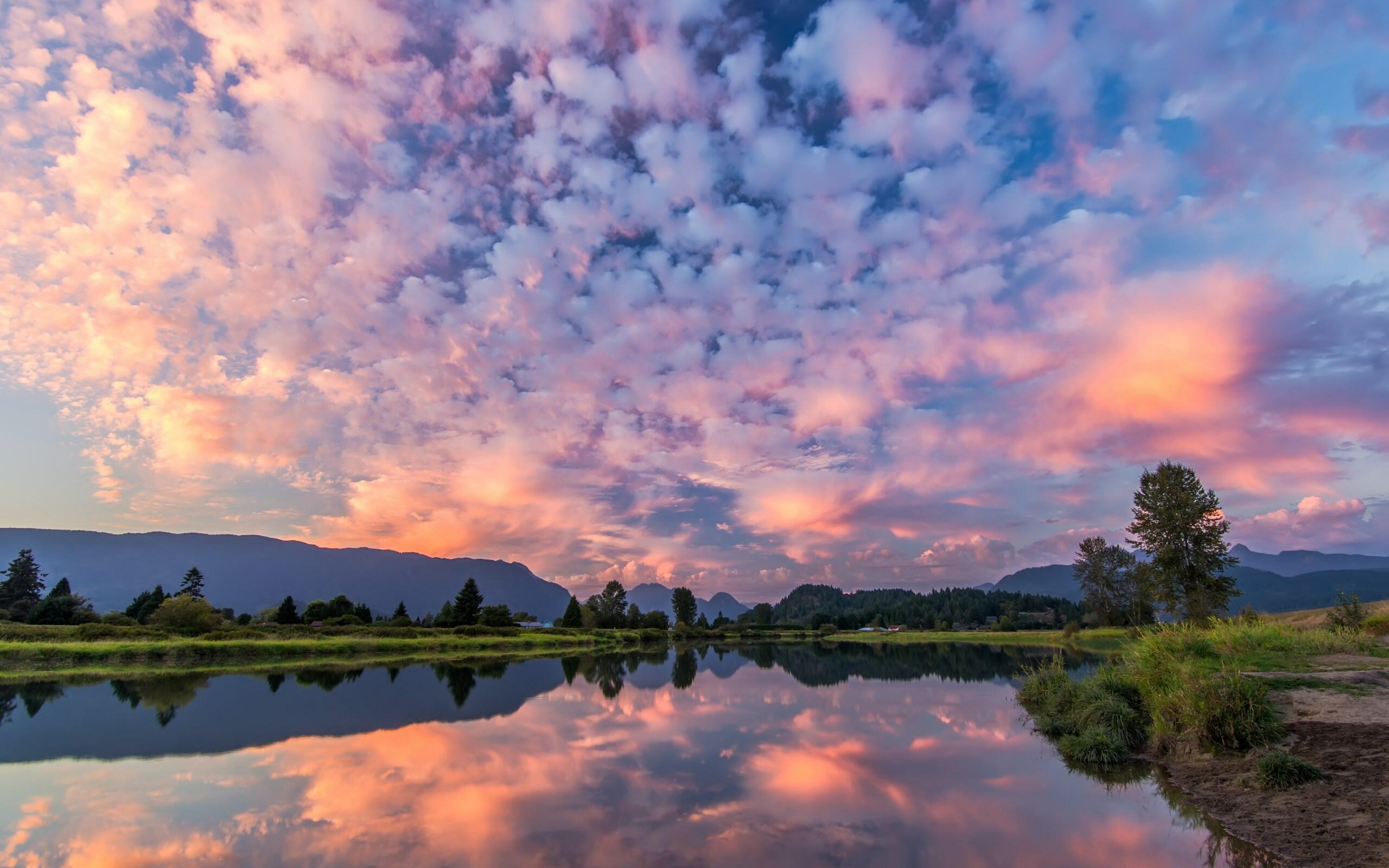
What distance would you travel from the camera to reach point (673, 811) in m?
11.9

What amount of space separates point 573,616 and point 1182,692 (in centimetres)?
10154

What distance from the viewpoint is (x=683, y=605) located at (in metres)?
146

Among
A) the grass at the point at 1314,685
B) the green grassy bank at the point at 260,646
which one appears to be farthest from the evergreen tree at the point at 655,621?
the grass at the point at 1314,685

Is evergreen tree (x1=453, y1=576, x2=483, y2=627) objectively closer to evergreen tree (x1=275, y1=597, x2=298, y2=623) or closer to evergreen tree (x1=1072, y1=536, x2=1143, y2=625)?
evergreen tree (x1=275, y1=597, x2=298, y2=623)

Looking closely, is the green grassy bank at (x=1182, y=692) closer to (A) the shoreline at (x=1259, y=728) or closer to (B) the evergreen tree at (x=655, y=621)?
(A) the shoreline at (x=1259, y=728)

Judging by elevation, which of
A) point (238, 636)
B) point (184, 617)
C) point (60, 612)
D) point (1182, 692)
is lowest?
point (238, 636)

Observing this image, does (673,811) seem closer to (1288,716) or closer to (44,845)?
(44,845)

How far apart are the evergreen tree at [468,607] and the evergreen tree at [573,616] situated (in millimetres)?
20895

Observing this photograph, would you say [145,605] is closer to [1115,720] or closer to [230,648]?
[230,648]

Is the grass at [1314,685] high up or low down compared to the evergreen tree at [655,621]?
up

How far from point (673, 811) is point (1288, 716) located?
14.5 m

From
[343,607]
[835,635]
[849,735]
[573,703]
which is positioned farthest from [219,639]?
[835,635]

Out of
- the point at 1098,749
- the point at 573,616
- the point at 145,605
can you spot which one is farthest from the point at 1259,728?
the point at 573,616

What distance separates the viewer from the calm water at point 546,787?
991 centimetres
